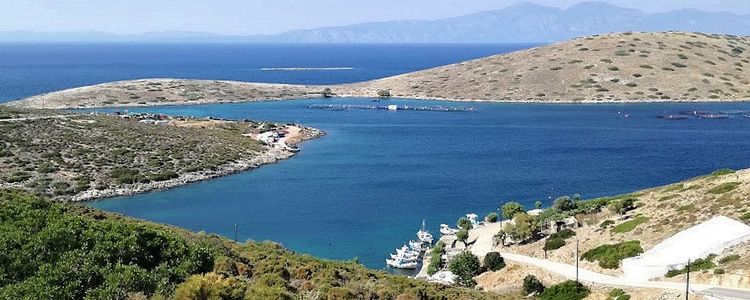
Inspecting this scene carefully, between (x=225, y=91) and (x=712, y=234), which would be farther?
(x=225, y=91)

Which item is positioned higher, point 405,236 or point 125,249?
point 125,249

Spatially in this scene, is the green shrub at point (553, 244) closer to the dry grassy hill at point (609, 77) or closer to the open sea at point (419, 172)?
the open sea at point (419, 172)

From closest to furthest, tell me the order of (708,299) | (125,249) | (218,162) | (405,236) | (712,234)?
1. (125,249)
2. (708,299)
3. (712,234)
4. (405,236)
5. (218,162)

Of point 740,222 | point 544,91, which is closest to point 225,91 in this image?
point 544,91

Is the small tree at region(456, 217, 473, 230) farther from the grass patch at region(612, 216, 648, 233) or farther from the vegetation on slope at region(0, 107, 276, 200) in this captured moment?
the vegetation on slope at region(0, 107, 276, 200)

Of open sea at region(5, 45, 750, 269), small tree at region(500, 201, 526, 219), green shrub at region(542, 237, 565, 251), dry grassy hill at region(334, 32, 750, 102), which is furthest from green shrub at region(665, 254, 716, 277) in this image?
dry grassy hill at region(334, 32, 750, 102)

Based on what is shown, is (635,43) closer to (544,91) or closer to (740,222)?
(544,91)

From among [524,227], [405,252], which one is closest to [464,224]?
[524,227]
